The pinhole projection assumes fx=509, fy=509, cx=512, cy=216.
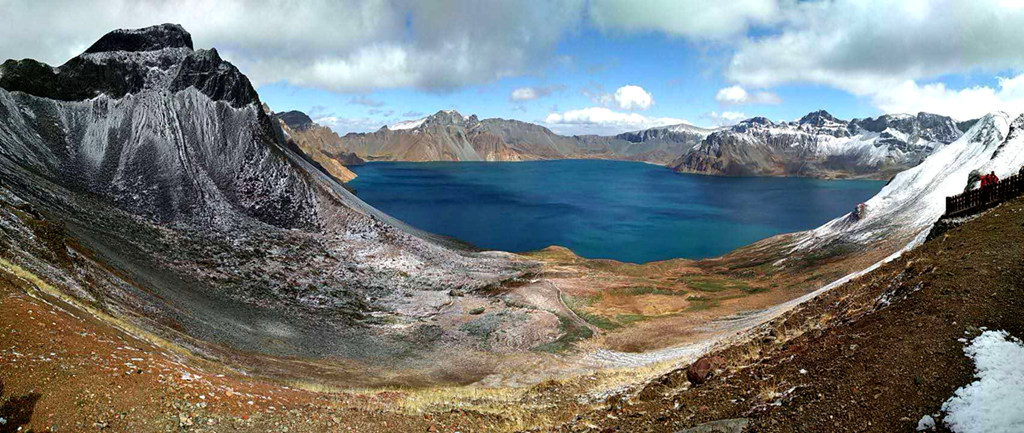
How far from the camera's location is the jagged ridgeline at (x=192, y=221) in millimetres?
34312

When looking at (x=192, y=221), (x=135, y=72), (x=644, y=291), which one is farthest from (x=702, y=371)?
(x=135, y=72)

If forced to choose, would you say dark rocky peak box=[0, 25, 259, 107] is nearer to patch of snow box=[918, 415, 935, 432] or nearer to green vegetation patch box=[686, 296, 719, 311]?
green vegetation patch box=[686, 296, 719, 311]

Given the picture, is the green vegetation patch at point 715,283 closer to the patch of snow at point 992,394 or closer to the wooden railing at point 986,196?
the wooden railing at point 986,196

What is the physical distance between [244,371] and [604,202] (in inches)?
6533

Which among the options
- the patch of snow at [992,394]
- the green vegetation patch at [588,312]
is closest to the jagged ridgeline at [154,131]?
the green vegetation patch at [588,312]

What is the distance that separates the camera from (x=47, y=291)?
23141 mm

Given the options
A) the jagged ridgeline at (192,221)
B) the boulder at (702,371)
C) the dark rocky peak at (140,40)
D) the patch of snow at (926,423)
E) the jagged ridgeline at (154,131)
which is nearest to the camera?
the patch of snow at (926,423)

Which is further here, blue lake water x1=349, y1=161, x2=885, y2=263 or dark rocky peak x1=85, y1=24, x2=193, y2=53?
blue lake water x1=349, y1=161, x2=885, y2=263

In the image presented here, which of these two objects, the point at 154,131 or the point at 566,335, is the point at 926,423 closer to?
the point at 566,335

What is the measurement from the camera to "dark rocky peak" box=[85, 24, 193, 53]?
242ft

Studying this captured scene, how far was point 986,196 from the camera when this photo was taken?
2797cm

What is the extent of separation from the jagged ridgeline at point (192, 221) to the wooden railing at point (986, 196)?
3929 cm

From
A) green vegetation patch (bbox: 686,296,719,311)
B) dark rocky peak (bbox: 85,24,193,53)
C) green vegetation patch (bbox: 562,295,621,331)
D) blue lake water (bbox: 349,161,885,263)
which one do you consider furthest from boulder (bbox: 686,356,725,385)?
dark rocky peak (bbox: 85,24,193,53)

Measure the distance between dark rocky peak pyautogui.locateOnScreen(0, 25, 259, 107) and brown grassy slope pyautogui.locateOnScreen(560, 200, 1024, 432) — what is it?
263 ft
